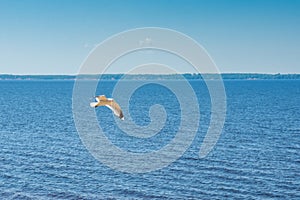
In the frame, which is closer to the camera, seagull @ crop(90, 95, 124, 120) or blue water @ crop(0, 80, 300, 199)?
seagull @ crop(90, 95, 124, 120)

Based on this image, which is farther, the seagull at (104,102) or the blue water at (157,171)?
the blue water at (157,171)

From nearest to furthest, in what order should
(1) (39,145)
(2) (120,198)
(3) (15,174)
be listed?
(2) (120,198)
(3) (15,174)
(1) (39,145)

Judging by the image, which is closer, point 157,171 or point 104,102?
point 104,102

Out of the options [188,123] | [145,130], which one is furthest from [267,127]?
[145,130]

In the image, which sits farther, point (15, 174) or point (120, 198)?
point (15, 174)

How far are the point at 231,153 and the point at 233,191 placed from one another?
1593 centimetres

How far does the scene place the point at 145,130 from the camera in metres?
80.1

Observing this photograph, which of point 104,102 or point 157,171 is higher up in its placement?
point 157,171

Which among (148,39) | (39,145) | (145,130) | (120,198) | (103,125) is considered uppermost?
(103,125)

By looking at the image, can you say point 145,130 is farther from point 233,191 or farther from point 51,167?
point 233,191

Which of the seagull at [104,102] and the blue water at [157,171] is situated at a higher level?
the blue water at [157,171]

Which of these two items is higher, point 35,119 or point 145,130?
point 35,119

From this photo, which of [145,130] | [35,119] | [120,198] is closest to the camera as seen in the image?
[120,198]

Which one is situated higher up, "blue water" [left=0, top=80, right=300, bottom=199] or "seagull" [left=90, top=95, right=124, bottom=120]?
"blue water" [left=0, top=80, right=300, bottom=199]
